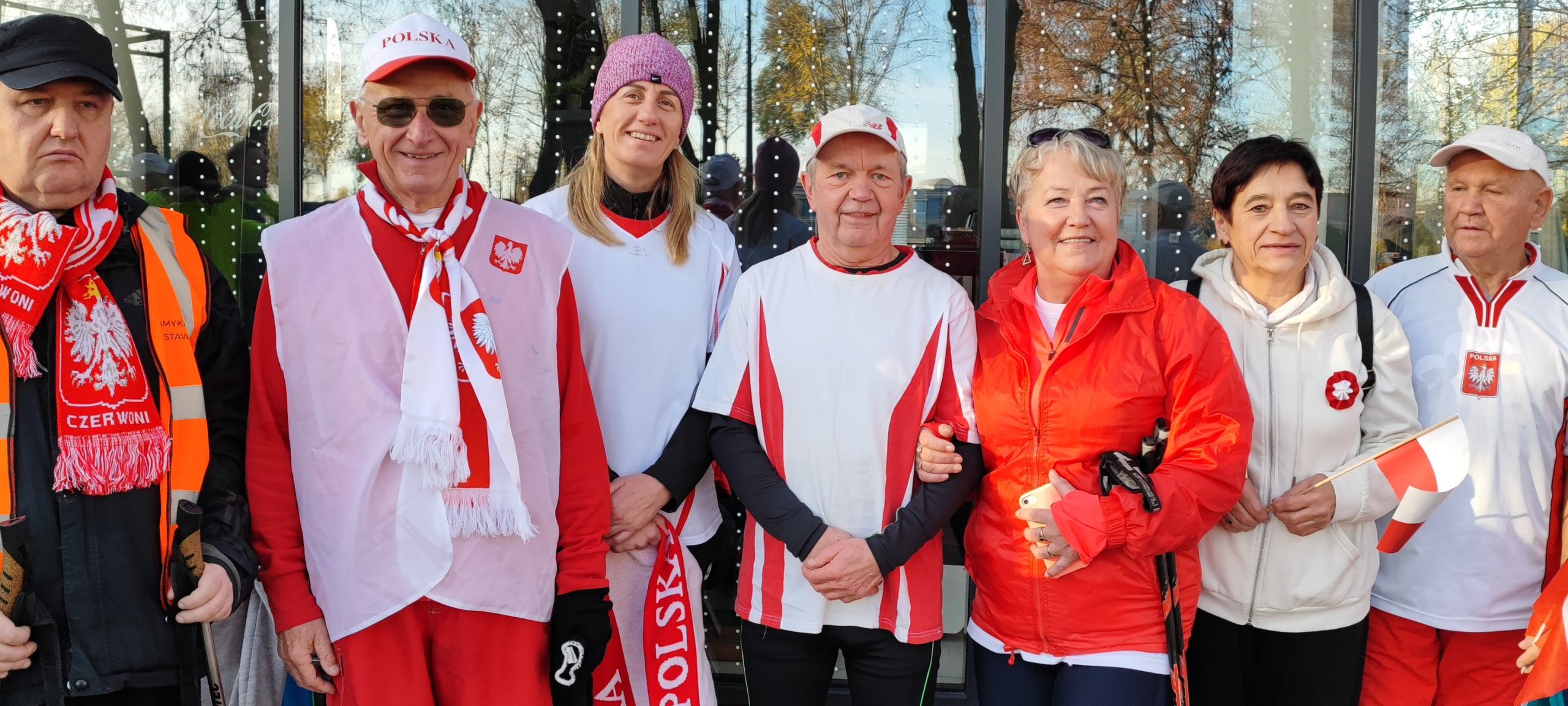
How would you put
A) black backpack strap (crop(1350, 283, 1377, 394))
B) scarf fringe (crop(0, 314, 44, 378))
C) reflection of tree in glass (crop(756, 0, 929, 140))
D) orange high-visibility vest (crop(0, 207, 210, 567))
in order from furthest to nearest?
reflection of tree in glass (crop(756, 0, 929, 140))
black backpack strap (crop(1350, 283, 1377, 394))
orange high-visibility vest (crop(0, 207, 210, 567))
scarf fringe (crop(0, 314, 44, 378))

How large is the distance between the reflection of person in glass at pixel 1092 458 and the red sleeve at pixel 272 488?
128cm

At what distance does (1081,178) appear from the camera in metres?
2.29

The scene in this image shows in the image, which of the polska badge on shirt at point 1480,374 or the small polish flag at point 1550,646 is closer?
the small polish flag at point 1550,646

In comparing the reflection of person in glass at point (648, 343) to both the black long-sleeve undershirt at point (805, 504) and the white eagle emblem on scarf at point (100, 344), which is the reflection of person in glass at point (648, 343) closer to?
the black long-sleeve undershirt at point (805, 504)

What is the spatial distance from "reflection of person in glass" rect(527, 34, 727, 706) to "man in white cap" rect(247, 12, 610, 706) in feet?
1.07

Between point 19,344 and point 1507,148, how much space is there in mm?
3181

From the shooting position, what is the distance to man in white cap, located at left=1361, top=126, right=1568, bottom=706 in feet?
8.60

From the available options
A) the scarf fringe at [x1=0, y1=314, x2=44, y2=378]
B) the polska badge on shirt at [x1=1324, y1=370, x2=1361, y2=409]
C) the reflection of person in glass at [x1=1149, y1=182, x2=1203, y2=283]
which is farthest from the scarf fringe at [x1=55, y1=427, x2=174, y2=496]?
the reflection of person in glass at [x1=1149, y1=182, x2=1203, y2=283]

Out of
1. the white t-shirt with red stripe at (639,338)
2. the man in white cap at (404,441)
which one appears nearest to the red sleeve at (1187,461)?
the white t-shirt with red stripe at (639,338)

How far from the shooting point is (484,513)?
208cm

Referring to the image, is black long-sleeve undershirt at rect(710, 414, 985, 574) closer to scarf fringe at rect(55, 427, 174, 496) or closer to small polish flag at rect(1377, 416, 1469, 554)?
small polish flag at rect(1377, 416, 1469, 554)

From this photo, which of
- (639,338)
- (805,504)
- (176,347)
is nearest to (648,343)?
(639,338)

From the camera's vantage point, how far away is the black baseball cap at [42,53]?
5.94ft

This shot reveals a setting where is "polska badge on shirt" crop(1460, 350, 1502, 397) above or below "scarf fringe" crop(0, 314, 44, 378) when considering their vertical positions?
below
